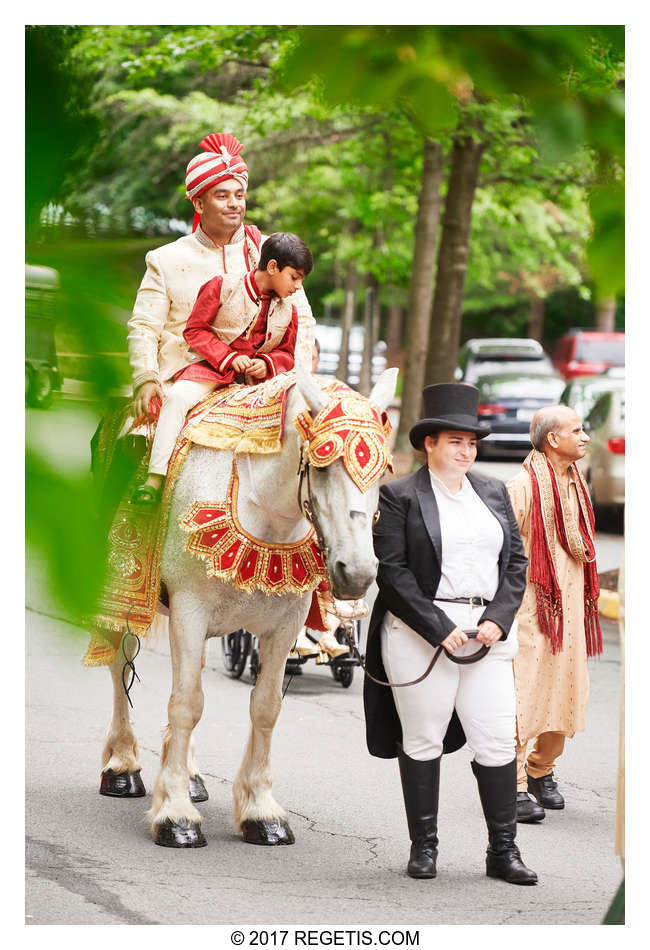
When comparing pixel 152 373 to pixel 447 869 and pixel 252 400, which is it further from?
pixel 447 869

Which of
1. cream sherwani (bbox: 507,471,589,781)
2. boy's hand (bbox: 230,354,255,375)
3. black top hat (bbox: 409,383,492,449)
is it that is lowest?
cream sherwani (bbox: 507,471,589,781)

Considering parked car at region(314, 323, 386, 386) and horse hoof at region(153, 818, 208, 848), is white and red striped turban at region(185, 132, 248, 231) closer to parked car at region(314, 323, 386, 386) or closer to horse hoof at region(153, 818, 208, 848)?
horse hoof at region(153, 818, 208, 848)

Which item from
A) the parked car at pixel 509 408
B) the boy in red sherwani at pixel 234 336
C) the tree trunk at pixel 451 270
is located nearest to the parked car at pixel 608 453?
the tree trunk at pixel 451 270

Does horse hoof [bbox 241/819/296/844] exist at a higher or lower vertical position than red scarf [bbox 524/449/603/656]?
lower

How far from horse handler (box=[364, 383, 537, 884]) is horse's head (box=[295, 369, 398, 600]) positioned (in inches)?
21.3

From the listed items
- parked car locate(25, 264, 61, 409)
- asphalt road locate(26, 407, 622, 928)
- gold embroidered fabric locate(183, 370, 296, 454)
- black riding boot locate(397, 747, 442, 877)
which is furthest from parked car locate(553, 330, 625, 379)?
parked car locate(25, 264, 61, 409)

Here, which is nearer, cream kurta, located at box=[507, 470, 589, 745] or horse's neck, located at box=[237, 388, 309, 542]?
horse's neck, located at box=[237, 388, 309, 542]

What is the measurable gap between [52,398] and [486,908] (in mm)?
3963

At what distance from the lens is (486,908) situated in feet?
16.9

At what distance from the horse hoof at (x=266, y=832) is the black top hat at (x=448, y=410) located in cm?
179

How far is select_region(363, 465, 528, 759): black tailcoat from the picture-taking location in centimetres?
539

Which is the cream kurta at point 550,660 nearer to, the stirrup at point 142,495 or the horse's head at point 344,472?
the horse's head at point 344,472

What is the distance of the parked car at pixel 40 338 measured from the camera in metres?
1.73
